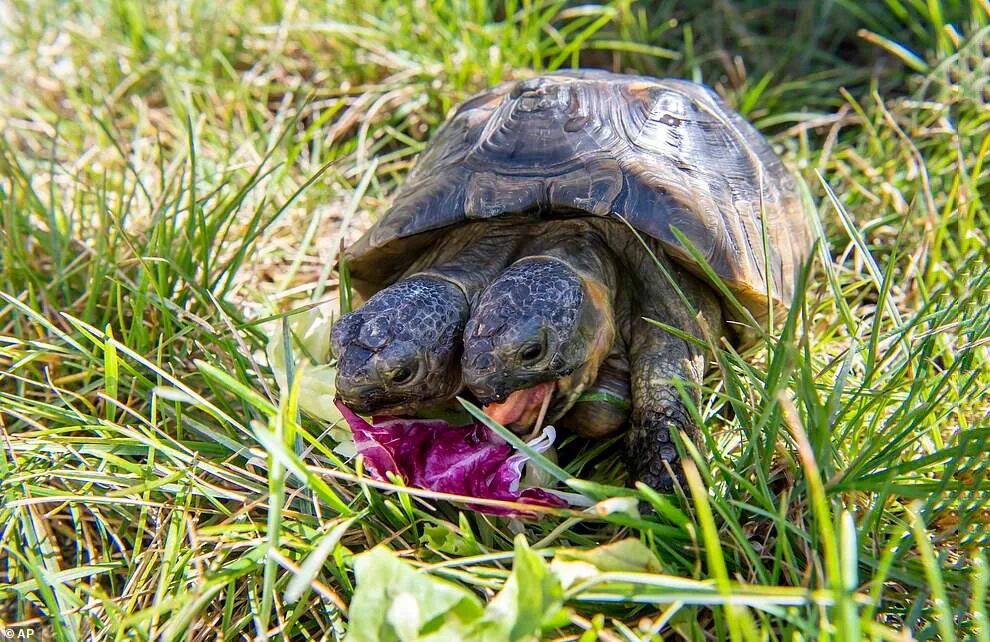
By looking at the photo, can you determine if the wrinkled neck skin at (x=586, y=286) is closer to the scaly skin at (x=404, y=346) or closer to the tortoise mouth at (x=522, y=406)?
the tortoise mouth at (x=522, y=406)

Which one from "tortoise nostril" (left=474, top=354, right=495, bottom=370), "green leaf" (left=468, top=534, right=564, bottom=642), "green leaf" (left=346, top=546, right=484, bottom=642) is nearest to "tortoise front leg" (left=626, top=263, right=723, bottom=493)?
"tortoise nostril" (left=474, top=354, right=495, bottom=370)

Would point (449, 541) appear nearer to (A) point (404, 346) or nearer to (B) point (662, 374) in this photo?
(A) point (404, 346)

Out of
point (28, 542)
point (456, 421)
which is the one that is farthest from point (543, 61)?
point (28, 542)

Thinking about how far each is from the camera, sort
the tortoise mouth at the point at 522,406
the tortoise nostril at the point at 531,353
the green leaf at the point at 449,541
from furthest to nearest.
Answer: the tortoise mouth at the point at 522,406 < the tortoise nostril at the point at 531,353 < the green leaf at the point at 449,541

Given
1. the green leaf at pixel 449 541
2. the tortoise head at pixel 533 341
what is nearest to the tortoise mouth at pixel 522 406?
the tortoise head at pixel 533 341

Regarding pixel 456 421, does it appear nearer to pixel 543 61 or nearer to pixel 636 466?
pixel 636 466

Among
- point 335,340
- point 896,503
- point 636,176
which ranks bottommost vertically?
point 896,503

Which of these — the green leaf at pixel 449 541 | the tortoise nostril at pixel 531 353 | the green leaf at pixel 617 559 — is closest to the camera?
the green leaf at pixel 617 559
